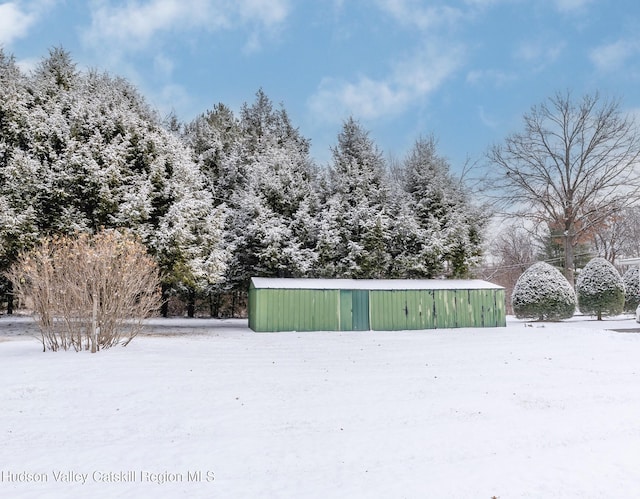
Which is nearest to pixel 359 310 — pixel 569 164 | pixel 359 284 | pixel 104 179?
pixel 359 284

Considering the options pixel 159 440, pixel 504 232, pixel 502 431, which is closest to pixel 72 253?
pixel 159 440

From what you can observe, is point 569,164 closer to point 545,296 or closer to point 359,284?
point 545,296

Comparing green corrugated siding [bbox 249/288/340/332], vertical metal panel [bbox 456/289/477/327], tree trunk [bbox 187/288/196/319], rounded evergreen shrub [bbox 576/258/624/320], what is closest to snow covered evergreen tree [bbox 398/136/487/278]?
vertical metal panel [bbox 456/289/477/327]

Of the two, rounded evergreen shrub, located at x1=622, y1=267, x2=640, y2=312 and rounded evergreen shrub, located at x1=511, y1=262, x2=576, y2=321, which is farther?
rounded evergreen shrub, located at x1=622, y1=267, x2=640, y2=312

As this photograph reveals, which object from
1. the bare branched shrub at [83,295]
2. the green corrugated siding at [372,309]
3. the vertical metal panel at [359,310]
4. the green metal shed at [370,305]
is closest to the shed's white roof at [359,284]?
the green metal shed at [370,305]

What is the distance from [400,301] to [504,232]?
2889 centimetres

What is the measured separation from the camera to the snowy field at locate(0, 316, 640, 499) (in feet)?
11.9

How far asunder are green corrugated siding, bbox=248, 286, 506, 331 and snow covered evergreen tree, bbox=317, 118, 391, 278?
3.44 meters

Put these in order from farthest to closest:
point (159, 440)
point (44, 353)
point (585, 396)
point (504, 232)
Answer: point (504, 232)
point (44, 353)
point (585, 396)
point (159, 440)

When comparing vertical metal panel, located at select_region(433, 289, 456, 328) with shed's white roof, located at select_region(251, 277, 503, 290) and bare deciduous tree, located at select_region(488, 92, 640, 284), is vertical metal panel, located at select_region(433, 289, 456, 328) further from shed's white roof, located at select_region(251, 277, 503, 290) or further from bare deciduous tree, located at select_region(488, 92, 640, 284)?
bare deciduous tree, located at select_region(488, 92, 640, 284)

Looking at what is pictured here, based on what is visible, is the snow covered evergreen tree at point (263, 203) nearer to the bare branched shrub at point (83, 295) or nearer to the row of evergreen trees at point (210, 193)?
the row of evergreen trees at point (210, 193)

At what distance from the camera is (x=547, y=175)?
27.1 metres

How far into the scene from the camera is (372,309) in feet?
55.6

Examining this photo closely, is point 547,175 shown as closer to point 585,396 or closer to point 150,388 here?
point 585,396
